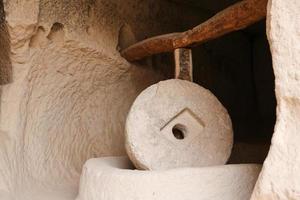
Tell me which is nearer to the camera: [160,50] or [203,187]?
[203,187]

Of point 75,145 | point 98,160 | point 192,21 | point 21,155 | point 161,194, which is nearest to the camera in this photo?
point 161,194

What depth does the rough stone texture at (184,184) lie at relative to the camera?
221cm

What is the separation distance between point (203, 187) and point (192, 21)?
8.49 feet

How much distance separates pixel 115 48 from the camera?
382 centimetres

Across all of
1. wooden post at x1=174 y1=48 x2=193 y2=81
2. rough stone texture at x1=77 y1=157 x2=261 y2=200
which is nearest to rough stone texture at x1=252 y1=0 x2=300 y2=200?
rough stone texture at x1=77 y1=157 x2=261 y2=200

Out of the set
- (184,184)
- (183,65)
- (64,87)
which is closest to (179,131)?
(183,65)

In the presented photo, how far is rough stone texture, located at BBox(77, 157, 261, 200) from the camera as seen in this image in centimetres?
221

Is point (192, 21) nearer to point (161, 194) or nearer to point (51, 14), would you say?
point (51, 14)

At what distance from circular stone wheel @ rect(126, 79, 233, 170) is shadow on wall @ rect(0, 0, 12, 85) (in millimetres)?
1122

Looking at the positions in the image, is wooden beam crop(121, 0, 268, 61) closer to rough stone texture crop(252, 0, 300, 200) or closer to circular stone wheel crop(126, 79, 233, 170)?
circular stone wheel crop(126, 79, 233, 170)

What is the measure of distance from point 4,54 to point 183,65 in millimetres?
1331

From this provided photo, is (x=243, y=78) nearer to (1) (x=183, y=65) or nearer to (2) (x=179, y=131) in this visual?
(1) (x=183, y=65)

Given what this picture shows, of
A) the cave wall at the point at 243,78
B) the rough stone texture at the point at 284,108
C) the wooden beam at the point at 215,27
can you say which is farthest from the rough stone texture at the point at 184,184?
the cave wall at the point at 243,78

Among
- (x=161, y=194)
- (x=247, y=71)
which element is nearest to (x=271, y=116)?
(x=247, y=71)
